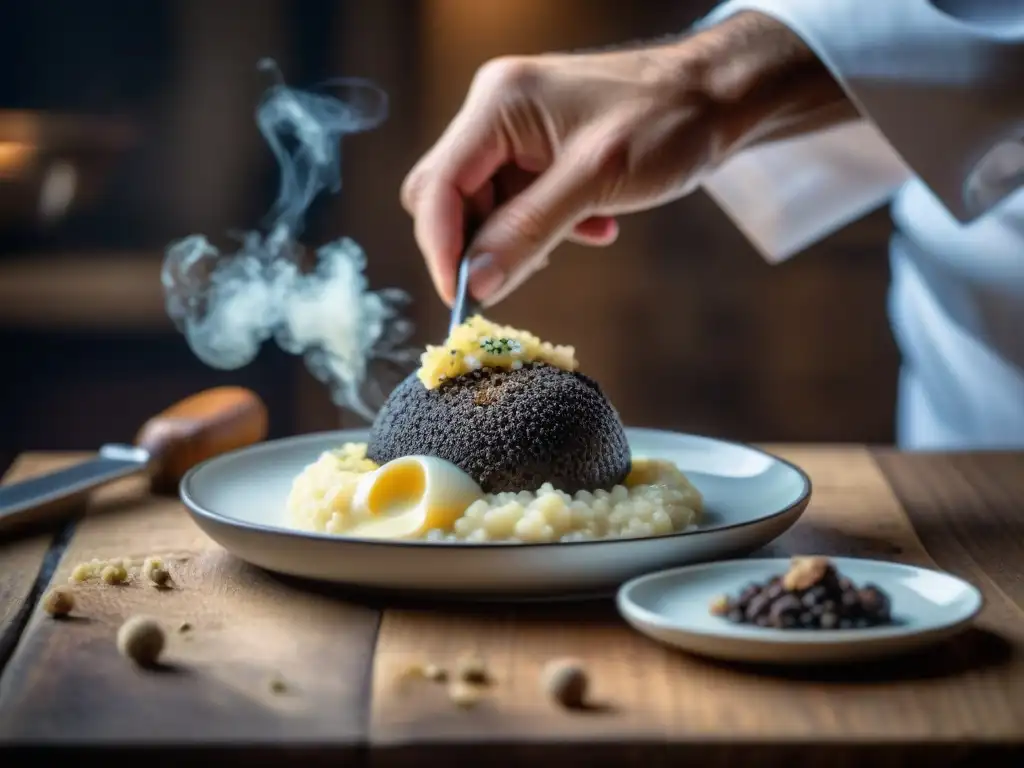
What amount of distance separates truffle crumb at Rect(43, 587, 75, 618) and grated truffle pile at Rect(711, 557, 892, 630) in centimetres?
62

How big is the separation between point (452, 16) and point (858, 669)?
285 centimetres

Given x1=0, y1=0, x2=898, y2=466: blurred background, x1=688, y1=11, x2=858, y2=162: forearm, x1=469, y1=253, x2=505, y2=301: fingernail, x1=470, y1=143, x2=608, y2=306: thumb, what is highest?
x1=688, y1=11, x2=858, y2=162: forearm

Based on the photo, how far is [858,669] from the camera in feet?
3.67

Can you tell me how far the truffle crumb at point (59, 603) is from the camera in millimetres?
1281

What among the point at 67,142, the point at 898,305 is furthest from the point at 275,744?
the point at 67,142

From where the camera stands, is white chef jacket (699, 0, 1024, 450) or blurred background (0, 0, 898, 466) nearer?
white chef jacket (699, 0, 1024, 450)

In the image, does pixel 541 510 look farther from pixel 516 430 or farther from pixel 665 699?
pixel 665 699

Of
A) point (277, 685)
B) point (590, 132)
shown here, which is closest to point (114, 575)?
point (277, 685)

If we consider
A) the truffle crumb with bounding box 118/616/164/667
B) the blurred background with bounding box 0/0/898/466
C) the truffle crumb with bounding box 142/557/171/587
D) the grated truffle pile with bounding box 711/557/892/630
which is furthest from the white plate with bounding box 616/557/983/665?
the blurred background with bounding box 0/0/898/466

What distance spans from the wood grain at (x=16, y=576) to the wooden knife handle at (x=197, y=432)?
24cm

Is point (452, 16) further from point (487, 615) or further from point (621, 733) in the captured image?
point (621, 733)

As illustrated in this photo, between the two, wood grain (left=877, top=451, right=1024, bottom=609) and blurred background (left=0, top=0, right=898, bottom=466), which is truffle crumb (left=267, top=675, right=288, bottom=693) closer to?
wood grain (left=877, top=451, right=1024, bottom=609)

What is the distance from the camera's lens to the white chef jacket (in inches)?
74.7

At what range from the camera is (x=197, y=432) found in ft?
6.40
